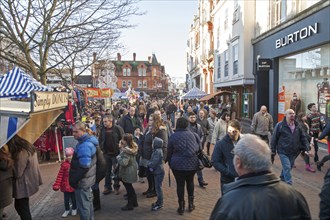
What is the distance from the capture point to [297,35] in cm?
1336

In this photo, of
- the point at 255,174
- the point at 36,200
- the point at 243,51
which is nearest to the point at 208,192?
the point at 36,200

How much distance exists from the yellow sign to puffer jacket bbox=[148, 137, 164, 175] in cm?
185

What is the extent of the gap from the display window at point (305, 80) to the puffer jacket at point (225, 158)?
8.66 meters

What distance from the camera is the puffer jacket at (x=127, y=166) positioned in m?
5.83

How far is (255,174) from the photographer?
2.24 m

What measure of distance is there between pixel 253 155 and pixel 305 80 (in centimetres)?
1283

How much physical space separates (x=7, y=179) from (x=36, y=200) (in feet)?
8.05

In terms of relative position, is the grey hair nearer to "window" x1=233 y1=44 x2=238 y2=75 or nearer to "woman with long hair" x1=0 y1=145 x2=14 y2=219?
"woman with long hair" x1=0 y1=145 x2=14 y2=219

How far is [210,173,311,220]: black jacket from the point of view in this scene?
2041 millimetres

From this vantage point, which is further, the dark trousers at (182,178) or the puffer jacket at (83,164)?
the dark trousers at (182,178)

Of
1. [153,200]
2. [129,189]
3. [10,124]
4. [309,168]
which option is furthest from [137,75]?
[10,124]

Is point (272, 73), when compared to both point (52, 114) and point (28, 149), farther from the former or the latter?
point (28, 149)

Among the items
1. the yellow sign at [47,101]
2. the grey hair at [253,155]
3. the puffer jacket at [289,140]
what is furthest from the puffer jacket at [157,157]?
the grey hair at [253,155]

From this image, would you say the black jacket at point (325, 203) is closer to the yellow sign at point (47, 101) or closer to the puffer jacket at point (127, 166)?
the yellow sign at point (47, 101)
